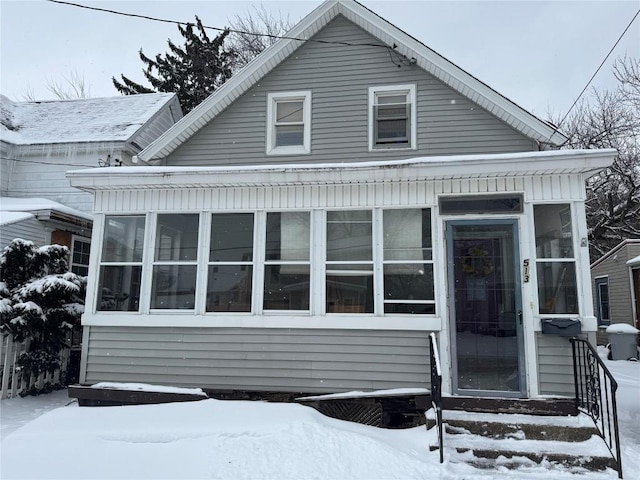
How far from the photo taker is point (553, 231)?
18.8 ft

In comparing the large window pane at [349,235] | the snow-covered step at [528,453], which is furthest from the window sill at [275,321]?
the snow-covered step at [528,453]

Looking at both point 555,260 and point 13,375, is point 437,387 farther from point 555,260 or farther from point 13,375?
point 13,375

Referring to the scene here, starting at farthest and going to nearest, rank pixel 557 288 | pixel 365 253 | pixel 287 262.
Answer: pixel 287 262 < pixel 365 253 < pixel 557 288

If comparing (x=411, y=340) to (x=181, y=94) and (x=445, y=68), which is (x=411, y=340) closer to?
(x=445, y=68)

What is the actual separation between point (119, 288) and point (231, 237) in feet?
6.11

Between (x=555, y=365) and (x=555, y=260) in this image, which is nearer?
(x=555, y=365)

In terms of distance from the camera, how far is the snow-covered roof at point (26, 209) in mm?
8680

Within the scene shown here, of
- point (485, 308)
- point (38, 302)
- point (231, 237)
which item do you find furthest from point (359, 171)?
point (38, 302)

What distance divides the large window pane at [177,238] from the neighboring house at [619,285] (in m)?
13.0

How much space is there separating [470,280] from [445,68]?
3462mm

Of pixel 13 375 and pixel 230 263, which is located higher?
pixel 230 263

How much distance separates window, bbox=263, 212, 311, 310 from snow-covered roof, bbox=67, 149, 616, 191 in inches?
23.7

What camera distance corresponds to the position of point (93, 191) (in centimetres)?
666

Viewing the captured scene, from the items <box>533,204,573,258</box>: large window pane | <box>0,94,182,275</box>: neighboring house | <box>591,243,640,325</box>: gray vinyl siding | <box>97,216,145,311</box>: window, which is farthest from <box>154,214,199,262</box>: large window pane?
<box>591,243,640,325</box>: gray vinyl siding
